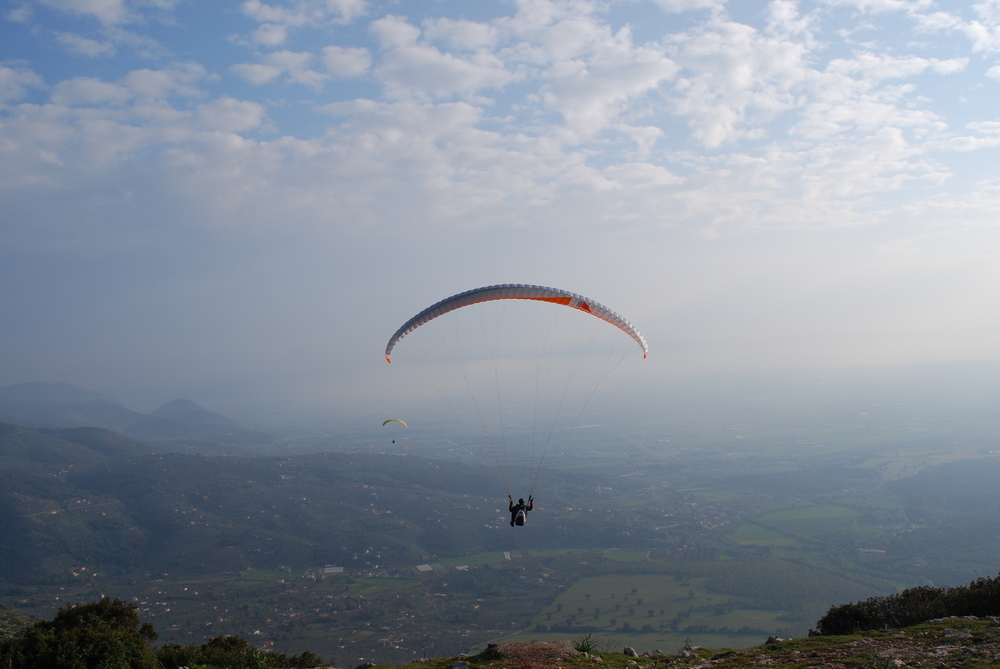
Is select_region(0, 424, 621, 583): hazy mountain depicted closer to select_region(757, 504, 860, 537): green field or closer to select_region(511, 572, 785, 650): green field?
select_region(511, 572, 785, 650): green field

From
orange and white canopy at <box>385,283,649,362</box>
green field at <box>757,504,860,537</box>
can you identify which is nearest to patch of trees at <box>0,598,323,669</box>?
orange and white canopy at <box>385,283,649,362</box>

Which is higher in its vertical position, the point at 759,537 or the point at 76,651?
the point at 76,651

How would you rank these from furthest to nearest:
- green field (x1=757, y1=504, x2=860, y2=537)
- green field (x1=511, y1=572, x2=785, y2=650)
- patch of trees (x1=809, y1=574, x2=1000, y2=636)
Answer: green field (x1=757, y1=504, x2=860, y2=537) → green field (x1=511, y1=572, x2=785, y2=650) → patch of trees (x1=809, y1=574, x2=1000, y2=636)

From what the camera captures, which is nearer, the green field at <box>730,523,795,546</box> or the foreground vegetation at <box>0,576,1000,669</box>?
the foreground vegetation at <box>0,576,1000,669</box>

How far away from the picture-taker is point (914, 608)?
15.6 meters

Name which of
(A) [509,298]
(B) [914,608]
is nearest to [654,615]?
(B) [914,608]

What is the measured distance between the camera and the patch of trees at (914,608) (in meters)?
14.9

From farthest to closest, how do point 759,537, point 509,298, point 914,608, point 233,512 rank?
point 233,512, point 759,537, point 509,298, point 914,608

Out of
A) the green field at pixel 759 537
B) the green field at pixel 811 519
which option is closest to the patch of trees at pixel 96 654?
the green field at pixel 759 537

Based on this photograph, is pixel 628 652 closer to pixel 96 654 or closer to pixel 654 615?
pixel 96 654

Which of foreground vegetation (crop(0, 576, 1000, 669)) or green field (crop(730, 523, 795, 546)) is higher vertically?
foreground vegetation (crop(0, 576, 1000, 669))

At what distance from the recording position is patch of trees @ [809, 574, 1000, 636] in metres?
14.9

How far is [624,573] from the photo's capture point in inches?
2648

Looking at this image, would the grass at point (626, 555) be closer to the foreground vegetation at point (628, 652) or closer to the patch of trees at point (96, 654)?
the foreground vegetation at point (628, 652)
